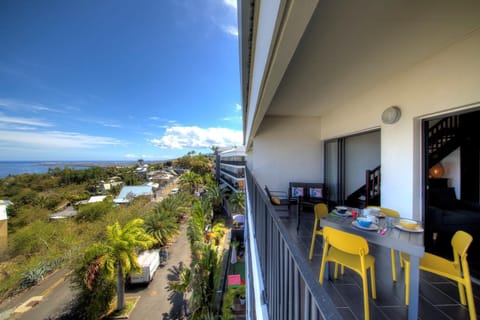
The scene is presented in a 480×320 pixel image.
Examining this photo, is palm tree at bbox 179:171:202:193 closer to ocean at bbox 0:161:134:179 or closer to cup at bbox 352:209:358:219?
cup at bbox 352:209:358:219

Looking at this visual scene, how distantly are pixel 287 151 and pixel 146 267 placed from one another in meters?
11.7

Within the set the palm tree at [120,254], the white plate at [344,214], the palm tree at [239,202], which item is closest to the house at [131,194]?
the palm tree at [239,202]

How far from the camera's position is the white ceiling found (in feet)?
5.60

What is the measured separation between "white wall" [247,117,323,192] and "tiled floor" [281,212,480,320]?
3.20m

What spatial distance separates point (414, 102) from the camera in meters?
2.78

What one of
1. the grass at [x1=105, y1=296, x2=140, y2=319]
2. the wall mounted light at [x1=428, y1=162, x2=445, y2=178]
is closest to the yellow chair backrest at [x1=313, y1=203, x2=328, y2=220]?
the wall mounted light at [x1=428, y1=162, x2=445, y2=178]

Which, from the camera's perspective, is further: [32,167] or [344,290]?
[32,167]

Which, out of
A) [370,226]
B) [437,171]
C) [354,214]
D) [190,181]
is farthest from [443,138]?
[190,181]

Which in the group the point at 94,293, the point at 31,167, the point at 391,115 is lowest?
the point at 94,293

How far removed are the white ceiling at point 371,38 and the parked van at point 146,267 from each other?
13230 mm

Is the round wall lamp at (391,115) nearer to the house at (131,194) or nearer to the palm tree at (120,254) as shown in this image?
the palm tree at (120,254)

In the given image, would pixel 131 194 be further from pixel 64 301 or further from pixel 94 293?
pixel 94 293

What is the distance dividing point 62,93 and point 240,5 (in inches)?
1037

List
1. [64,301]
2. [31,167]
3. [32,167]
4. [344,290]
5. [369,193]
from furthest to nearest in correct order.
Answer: [31,167]
[32,167]
[64,301]
[369,193]
[344,290]
